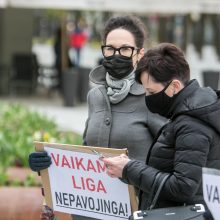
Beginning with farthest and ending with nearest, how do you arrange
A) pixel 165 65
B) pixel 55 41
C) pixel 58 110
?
pixel 55 41 → pixel 58 110 → pixel 165 65

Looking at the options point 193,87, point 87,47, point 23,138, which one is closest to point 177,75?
point 193,87

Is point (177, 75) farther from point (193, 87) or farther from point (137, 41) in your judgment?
point (137, 41)

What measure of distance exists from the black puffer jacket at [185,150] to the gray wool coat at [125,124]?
1.91ft

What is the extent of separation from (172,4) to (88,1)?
7.16 feet

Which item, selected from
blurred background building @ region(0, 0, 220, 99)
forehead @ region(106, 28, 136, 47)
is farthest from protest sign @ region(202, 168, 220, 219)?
blurred background building @ region(0, 0, 220, 99)

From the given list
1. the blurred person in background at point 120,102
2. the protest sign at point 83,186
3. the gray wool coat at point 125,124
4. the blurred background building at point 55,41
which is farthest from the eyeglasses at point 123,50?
the blurred background building at point 55,41

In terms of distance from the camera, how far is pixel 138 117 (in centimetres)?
419

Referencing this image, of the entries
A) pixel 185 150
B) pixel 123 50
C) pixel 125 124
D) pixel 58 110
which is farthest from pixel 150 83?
pixel 58 110

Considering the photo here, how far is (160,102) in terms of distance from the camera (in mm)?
3518

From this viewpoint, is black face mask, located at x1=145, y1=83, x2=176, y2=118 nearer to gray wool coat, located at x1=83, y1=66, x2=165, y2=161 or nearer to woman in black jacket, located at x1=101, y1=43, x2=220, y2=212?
woman in black jacket, located at x1=101, y1=43, x2=220, y2=212

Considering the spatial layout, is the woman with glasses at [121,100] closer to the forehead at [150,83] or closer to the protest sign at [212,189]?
the forehead at [150,83]

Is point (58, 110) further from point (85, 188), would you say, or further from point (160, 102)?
point (160, 102)

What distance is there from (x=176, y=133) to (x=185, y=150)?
11 cm

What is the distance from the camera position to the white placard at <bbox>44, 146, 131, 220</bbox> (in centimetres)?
391
